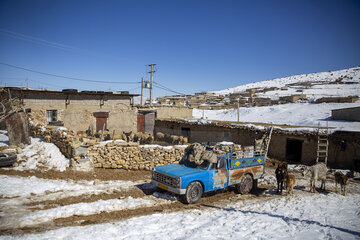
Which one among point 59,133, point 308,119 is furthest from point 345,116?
point 59,133

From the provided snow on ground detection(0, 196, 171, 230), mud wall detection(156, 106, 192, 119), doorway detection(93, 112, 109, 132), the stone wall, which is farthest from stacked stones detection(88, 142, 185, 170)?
mud wall detection(156, 106, 192, 119)

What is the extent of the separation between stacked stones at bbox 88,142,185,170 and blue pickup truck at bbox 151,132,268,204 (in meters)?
3.80

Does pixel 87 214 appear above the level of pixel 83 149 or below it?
below

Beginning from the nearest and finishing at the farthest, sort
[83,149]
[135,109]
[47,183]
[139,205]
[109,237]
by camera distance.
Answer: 1. [109,237]
2. [139,205]
3. [47,183]
4. [83,149]
5. [135,109]

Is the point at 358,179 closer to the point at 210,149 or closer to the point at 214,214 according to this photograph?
the point at 210,149

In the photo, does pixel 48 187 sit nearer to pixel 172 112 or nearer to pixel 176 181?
pixel 176 181

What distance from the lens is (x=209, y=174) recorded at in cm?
850

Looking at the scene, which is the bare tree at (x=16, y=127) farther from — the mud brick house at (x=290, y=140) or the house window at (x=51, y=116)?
the mud brick house at (x=290, y=140)

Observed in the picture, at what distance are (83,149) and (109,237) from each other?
22.0 feet

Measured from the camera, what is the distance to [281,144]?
621 inches

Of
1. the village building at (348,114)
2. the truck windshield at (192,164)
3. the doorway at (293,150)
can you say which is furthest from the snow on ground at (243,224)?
the village building at (348,114)

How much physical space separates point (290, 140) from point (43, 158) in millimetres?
15352

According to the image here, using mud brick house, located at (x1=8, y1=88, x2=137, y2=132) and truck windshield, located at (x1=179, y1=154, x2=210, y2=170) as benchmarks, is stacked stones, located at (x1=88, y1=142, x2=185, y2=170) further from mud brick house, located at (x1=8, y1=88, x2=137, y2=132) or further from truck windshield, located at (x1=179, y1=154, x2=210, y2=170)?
mud brick house, located at (x1=8, y1=88, x2=137, y2=132)

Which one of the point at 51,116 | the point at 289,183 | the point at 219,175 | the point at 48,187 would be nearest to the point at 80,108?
the point at 51,116
